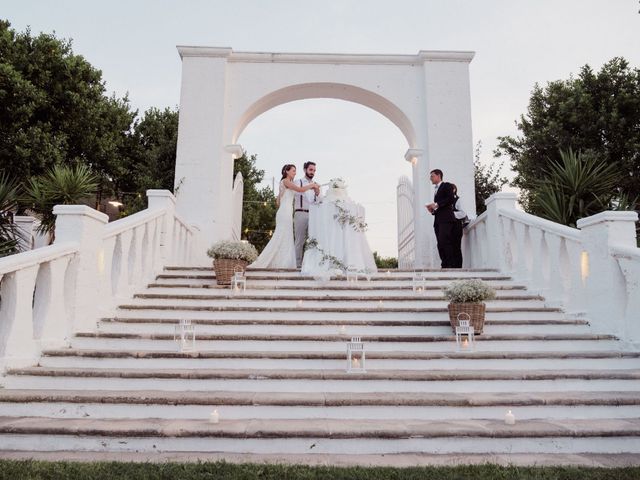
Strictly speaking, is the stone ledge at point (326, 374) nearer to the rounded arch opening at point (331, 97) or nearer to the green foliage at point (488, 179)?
the rounded arch opening at point (331, 97)

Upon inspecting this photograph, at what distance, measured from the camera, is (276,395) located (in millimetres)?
3840

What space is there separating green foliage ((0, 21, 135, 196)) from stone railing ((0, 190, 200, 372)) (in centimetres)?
919

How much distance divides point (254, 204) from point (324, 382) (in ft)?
69.1

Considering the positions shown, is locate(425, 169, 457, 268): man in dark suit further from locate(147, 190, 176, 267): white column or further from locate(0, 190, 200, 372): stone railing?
locate(0, 190, 200, 372): stone railing

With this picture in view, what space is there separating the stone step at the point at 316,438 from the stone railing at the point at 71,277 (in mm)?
1272

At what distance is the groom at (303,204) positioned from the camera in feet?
27.3

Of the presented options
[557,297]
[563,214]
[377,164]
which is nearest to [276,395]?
[557,297]

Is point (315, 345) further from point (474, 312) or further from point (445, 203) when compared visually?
point (445, 203)

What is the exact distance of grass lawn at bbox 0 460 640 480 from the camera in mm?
→ 2660

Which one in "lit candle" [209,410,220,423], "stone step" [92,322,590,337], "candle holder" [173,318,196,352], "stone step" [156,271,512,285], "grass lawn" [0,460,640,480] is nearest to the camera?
"grass lawn" [0,460,640,480]

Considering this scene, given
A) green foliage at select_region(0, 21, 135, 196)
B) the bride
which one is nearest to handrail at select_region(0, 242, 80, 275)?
the bride

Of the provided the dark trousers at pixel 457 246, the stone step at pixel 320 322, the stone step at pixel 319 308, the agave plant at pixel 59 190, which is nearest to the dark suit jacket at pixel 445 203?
the dark trousers at pixel 457 246

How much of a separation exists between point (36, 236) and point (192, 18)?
6689 millimetres

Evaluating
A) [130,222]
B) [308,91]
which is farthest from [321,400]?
[308,91]
